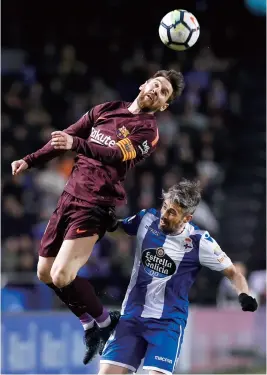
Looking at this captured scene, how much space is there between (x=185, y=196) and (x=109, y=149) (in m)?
0.66

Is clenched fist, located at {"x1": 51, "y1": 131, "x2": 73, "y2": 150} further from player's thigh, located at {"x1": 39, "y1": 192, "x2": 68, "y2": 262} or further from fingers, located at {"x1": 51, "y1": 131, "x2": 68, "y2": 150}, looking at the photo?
player's thigh, located at {"x1": 39, "y1": 192, "x2": 68, "y2": 262}

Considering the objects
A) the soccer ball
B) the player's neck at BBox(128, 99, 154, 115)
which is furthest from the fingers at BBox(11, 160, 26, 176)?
the soccer ball

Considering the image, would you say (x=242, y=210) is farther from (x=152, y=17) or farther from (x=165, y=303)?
(x=165, y=303)

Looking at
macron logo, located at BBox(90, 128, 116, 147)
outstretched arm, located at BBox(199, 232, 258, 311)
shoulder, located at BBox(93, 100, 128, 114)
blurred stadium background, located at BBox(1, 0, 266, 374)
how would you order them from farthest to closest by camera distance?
blurred stadium background, located at BBox(1, 0, 266, 374) → shoulder, located at BBox(93, 100, 128, 114) → macron logo, located at BBox(90, 128, 116, 147) → outstretched arm, located at BBox(199, 232, 258, 311)

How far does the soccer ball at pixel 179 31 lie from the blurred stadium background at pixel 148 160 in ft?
13.3

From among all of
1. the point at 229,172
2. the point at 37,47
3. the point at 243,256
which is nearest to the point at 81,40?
the point at 37,47

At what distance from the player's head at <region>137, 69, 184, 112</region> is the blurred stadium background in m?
4.02

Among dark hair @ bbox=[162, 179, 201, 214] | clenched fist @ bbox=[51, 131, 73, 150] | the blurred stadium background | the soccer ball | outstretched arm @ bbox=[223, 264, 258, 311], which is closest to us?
clenched fist @ bbox=[51, 131, 73, 150]

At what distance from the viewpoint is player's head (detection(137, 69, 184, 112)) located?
6992 mm

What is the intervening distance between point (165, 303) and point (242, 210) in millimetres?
8410

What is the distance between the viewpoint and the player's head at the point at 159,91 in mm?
6992

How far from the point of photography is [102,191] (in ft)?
22.5

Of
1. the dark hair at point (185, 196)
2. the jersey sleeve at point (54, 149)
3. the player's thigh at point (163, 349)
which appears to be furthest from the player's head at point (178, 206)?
the jersey sleeve at point (54, 149)

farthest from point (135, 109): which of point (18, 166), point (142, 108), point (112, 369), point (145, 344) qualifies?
point (112, 369)
